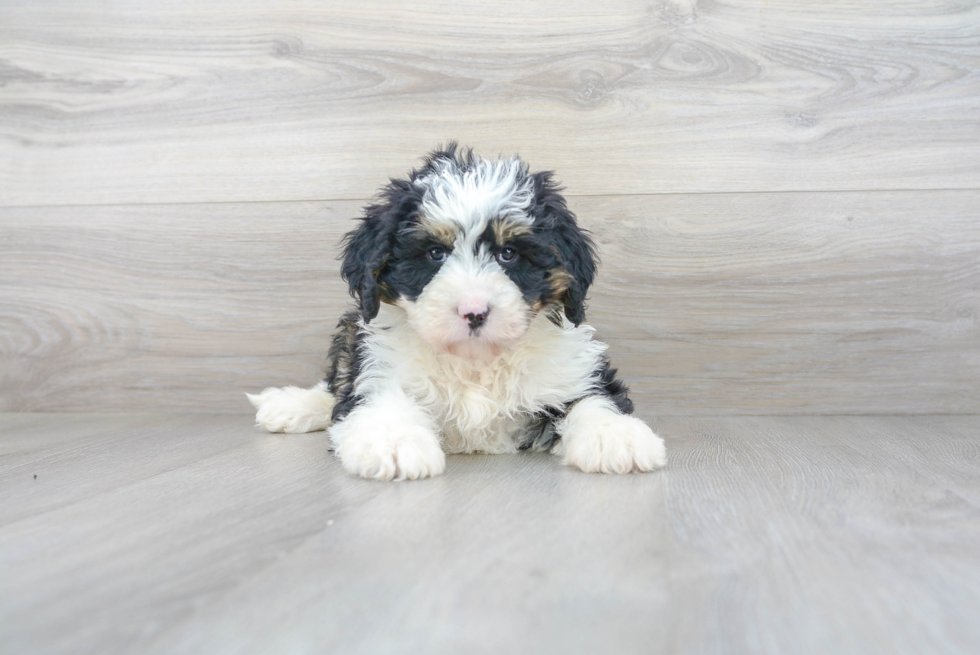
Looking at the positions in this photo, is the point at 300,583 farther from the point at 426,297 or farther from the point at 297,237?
the point at 297,237

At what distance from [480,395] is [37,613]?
1.30 m

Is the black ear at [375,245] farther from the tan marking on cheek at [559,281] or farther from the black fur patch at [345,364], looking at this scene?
the tan marking on cheek at [559,281]

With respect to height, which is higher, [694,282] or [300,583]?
[694,282]

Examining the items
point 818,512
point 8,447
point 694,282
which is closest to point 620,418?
point 818,512

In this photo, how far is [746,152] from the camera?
2.92 m

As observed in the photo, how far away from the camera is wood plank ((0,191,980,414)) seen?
2.92m

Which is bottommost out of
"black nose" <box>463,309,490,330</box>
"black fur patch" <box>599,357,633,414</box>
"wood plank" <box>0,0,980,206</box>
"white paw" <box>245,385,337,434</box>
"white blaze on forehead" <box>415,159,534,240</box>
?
"white paw" <box>245,385,337,434</box>

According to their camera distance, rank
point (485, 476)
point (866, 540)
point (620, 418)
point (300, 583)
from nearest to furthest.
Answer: point (300, 583) < point (866, 540) < point (485, 476) < point (620, 418)

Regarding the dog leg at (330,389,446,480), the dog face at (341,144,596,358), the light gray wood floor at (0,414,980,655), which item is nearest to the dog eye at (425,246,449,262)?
the dog face at (341,144,596,358)

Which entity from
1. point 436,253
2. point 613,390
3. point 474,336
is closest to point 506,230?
point 436,253

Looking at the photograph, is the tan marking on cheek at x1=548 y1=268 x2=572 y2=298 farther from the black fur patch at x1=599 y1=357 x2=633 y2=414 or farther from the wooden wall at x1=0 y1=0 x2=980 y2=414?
the wooden wall at x1=0 y1=0 x2=980 y2=414

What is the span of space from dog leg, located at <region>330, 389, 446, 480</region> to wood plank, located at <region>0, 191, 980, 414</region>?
1117 mm

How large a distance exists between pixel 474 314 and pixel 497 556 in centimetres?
76

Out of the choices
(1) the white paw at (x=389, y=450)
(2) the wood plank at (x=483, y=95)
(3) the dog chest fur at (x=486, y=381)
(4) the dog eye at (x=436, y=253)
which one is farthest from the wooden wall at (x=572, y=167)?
(1) the white paw at (x=389, y=450)
